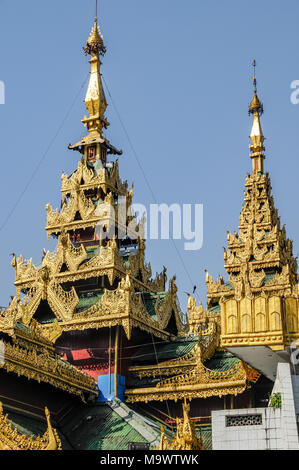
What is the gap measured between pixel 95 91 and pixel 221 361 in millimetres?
13988

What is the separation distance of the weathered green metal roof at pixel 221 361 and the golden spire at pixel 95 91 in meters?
11.8

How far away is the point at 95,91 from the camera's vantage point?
39469mm

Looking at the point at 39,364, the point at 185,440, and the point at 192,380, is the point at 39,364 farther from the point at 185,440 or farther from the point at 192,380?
the point at 185,440

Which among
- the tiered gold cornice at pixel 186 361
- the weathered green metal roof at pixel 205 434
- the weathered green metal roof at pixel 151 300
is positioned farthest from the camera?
the weathered green metal roof at pixel 151 300

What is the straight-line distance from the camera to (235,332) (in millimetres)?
22578

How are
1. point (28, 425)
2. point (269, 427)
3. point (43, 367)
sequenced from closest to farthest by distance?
point (269, 427) < point (28, 425) < point (43, 367)

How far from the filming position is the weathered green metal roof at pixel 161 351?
32.3 metres

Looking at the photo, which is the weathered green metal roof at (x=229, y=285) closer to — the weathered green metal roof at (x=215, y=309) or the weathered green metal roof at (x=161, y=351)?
the weathered green metal roof at (x=215, y=309)

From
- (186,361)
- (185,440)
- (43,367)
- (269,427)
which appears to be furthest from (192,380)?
(269,427)

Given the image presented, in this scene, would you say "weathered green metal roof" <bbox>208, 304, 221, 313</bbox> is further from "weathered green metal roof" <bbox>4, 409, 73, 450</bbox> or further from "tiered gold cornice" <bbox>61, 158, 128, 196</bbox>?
"weathered green metal roof" <bbox>4, 409, 73, 450</bbox>

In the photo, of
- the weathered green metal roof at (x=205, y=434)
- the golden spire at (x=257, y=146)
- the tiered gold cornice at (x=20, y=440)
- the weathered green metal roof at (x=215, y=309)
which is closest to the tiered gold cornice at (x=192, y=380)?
the weathered green metal roof at (x=205, y=434)

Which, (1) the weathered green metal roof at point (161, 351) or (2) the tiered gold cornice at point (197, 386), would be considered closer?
(2) the tiered gold cornice at point (197, 386)

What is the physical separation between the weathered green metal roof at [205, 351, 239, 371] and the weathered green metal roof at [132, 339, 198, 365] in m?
0.93
